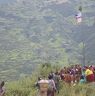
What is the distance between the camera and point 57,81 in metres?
20.3

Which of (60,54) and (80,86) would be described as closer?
(80,86)

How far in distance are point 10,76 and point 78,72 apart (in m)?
104

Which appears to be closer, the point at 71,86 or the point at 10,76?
the point at 71,86

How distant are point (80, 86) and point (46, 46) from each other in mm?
172893

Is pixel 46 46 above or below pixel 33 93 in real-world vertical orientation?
above

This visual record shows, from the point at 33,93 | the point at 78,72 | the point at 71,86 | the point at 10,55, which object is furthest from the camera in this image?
the point at 10,55

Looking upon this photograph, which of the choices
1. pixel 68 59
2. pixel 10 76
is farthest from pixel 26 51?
Answer: pixel 10 76

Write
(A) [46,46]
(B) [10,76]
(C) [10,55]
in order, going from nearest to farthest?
(B) [10,76] < (C) [10,55] < (A) [46,46]

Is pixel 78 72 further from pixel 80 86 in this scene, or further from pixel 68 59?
pixel 68 59

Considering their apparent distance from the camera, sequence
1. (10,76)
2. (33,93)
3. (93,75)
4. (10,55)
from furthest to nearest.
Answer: (10,55), (10,76), (93,75), (33,93)

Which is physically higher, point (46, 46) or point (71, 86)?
point (46, 46)

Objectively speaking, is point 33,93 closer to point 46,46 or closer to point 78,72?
point 78,72

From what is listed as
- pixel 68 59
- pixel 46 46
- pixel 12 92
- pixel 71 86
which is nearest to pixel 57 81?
pixel 71 86

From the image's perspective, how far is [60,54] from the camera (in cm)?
17962
